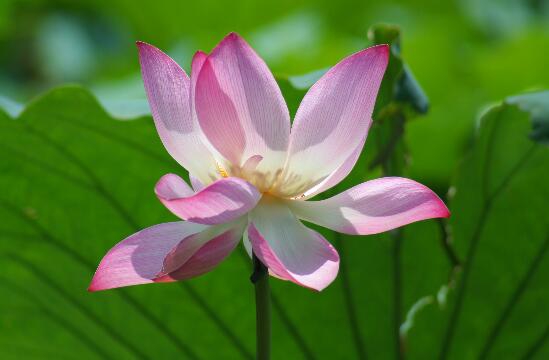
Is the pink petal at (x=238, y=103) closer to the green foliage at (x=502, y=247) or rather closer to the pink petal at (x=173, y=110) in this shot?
the pink petal at (x=173, y=110)

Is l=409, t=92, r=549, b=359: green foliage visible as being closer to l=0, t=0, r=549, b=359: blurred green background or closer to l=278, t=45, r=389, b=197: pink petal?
l=0, t=0, r=549, b=359: blurred green background

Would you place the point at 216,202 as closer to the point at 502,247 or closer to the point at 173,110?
the point at 173,110

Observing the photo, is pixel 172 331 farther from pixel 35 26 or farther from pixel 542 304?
pixel 35 26

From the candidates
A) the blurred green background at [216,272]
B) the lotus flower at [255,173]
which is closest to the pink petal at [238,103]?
the lotus flower at [255,173]

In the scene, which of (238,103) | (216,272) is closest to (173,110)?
(238,103)

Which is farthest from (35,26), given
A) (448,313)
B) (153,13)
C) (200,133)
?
(200,133)
